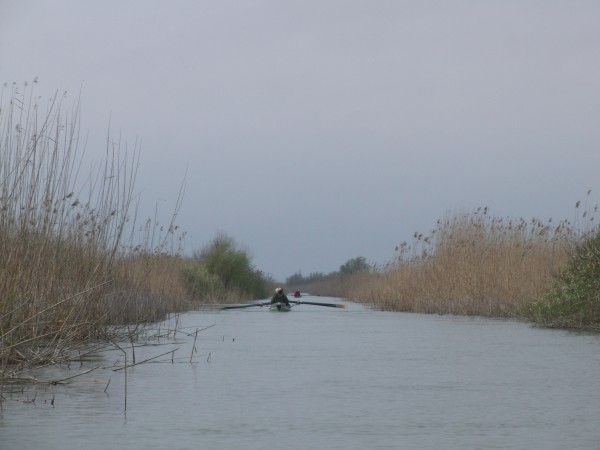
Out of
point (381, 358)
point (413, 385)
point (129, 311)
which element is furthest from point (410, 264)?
point (413, 385)

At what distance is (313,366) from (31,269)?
95.7 inches

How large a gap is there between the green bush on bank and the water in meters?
2.46

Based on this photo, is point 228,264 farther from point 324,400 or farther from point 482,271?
point 324,400

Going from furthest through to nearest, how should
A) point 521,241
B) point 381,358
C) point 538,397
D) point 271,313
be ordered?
point 271,313, point 521,241, point 381,358, point 538,397

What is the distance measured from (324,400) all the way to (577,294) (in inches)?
307

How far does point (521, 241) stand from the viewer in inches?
731

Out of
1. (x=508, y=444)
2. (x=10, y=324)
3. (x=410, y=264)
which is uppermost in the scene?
(x=410, y=264)

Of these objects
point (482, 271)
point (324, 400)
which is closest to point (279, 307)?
point (482, 271)

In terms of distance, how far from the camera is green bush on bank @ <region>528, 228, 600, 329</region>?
43.3 ft

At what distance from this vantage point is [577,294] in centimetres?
1324

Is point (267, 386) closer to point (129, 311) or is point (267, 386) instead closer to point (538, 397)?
point (538, 397)

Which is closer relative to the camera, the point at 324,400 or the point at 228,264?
the point at 324,400

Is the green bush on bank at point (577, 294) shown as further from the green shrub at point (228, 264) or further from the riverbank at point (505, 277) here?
the green shrub at point (228, 264)

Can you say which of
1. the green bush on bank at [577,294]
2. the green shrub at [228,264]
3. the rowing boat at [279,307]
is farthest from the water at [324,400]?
the green shrub at [228,264]
